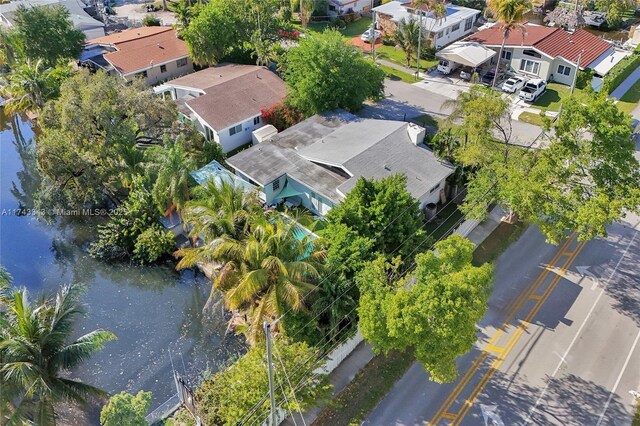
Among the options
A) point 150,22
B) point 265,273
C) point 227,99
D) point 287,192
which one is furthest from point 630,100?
point 150,22

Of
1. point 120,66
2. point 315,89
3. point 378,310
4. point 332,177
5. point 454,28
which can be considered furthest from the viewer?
point 454,28

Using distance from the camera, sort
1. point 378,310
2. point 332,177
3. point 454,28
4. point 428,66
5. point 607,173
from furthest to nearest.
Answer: point 454,28, point 428,66, point 332,177, point 607,173, point 378,310

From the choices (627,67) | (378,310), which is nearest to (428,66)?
(627,67)

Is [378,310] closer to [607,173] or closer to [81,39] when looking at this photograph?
[607,173]

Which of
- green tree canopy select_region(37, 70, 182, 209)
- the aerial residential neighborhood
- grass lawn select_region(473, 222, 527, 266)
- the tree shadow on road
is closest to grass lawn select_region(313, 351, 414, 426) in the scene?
the aerial residential neighborhood

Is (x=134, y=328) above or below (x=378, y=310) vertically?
below

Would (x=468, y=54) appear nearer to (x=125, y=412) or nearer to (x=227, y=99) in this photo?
(x=227, y=99)

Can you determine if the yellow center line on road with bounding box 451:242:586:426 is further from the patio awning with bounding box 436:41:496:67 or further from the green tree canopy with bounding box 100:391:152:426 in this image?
the patio awning with bounding box 436:41:496:67

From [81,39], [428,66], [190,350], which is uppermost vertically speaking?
[81,39]
